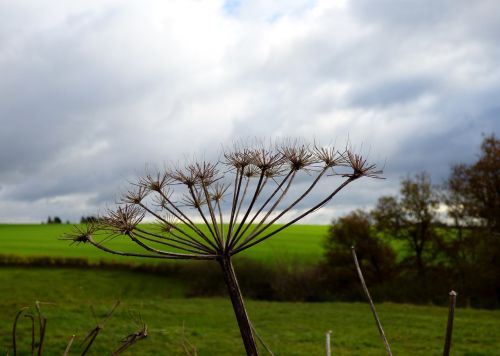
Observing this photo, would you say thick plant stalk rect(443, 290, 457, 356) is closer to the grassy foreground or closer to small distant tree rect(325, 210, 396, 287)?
the grassy foreground

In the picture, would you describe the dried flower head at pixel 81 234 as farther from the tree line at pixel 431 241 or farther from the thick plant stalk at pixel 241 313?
the tree line at pixel 431 241

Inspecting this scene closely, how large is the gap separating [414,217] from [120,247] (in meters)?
26.9

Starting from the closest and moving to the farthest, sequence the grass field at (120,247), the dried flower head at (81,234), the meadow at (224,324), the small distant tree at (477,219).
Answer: the dried flower head at (81,234)
the meadow at (224,324)
the small distant tree at (477,219)
the grass field at (120,247)

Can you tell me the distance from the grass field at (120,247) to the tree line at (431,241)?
480 centimetres

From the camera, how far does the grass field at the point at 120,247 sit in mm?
52094

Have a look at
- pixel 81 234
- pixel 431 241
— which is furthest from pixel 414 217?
pixel 81 234

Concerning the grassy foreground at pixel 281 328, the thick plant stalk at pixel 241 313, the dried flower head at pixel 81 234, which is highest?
the dried flower head at pixel 81 234

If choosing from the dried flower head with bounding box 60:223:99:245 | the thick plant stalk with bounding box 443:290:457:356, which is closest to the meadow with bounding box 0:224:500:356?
the dried flower head with bounding box 60:223:99:245

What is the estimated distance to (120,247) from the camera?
5659cm

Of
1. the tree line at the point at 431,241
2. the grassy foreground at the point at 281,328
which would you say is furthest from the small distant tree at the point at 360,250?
the grassy foreground at the point at 281,328

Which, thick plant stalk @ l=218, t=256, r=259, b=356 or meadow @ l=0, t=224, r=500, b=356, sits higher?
thick plant stalk @ l=218, t=256, r=259, b=356

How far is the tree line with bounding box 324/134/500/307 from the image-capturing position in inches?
1378

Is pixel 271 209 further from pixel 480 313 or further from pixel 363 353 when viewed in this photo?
pixel 480 313

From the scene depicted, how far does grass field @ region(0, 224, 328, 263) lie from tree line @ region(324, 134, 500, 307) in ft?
15.8
